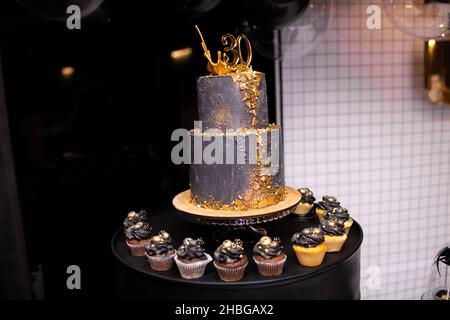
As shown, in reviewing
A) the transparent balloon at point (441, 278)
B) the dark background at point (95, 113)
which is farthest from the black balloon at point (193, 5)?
the transparent balloon at point (441, 278)

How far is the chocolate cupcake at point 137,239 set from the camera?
1.85m

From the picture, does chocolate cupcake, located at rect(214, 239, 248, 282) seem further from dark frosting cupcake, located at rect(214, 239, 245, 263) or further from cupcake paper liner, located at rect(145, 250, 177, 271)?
cupcake paper liner, located at rect(145, 250, 177, 271)

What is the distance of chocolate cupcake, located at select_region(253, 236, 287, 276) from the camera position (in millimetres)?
1618

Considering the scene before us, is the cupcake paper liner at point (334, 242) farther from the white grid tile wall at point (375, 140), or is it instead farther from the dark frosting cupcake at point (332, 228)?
the white grid tile wall at point (375, 140)

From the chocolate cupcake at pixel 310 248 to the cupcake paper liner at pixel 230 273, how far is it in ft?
0.81

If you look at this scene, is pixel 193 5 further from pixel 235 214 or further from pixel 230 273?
pixel 230 273

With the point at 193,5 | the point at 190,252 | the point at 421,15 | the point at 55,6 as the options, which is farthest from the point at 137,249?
the point at 421,15

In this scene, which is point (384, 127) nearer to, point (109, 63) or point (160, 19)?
point (160, 19)

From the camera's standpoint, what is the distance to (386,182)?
3.25 meters

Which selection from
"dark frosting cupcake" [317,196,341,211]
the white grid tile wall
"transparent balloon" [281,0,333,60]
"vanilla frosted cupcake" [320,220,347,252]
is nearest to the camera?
"vanilla frosted cupcake" [320,220,347,252]

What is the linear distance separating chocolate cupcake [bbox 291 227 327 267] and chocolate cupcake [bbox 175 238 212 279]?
0.38 metres

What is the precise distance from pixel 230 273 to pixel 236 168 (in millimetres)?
459

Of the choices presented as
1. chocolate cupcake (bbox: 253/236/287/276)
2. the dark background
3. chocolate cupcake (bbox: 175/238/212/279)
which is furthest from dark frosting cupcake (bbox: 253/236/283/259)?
the dark background
